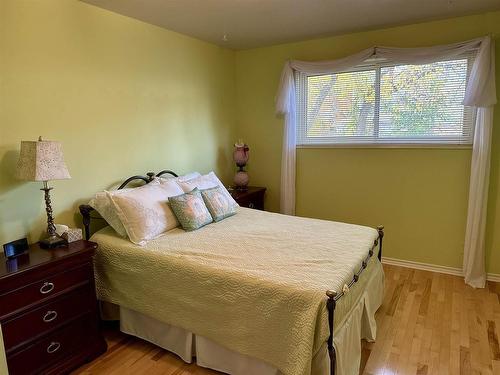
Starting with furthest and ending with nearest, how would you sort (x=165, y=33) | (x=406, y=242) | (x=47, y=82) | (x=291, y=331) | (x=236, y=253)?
(x=406, y=242) → (x=165, y=33) → (x=47, y=82) → (x=236, y=253) → (x=291, y=331)

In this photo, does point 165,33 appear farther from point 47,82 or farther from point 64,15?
point 47,82

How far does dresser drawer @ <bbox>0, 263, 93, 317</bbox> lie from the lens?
1794mm

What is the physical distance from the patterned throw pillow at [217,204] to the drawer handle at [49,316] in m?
1.33

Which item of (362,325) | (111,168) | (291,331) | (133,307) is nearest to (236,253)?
(291,331)

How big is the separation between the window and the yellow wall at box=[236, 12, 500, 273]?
6.5 inches

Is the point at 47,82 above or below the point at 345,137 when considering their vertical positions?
above

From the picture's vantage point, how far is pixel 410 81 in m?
3.34

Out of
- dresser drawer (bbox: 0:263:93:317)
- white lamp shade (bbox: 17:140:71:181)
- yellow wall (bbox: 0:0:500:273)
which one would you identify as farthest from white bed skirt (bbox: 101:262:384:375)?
white lamp shade (bbox: 17:140:71:181)

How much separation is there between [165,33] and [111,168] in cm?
144

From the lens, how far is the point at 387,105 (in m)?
3.48

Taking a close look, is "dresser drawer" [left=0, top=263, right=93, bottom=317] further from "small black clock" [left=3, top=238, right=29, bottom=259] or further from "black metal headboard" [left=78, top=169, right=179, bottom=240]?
"black metal headboard" [left=78, top=169, right=179, bottom=240]

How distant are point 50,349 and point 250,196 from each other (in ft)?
7.77

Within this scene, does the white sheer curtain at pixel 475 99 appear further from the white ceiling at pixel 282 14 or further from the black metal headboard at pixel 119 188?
the black metal headboard at pixel 119 188

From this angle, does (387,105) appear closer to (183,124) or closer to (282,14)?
(282,14)
